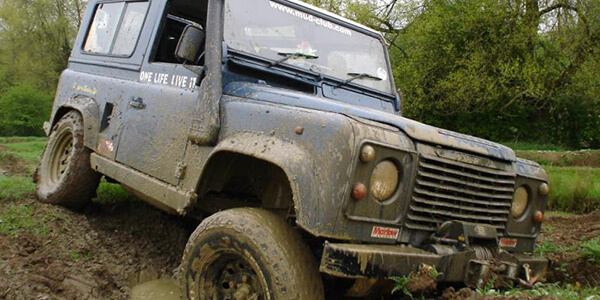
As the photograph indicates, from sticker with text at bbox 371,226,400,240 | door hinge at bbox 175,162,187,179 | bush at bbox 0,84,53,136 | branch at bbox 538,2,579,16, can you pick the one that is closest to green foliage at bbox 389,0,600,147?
branch at bbox 538,2,579,16

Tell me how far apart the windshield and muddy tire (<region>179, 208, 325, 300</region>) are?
1.38 meters

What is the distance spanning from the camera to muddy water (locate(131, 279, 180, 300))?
13.4 feet

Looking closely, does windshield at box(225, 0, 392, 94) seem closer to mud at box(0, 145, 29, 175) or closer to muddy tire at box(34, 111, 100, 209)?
muddy tire at box(34, 111, 100, 209)

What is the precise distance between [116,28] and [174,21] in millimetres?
549

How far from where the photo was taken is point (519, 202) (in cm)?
370

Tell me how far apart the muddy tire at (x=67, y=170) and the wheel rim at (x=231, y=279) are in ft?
7.47

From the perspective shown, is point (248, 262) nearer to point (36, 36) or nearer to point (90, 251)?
point (90, 251)

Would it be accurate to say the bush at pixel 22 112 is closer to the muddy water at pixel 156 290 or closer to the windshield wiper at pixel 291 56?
the muddy water at pixel 156 290

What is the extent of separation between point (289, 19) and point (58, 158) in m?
2.83

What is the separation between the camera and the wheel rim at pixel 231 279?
3.06 metres

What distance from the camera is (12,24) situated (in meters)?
31.3

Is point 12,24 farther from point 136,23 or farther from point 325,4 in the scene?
point 136,23

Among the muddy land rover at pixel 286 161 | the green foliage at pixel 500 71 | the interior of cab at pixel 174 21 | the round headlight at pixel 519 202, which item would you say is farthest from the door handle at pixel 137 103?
the green foliage at pixel 500 71

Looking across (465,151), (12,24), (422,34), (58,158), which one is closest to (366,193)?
(465,151)
